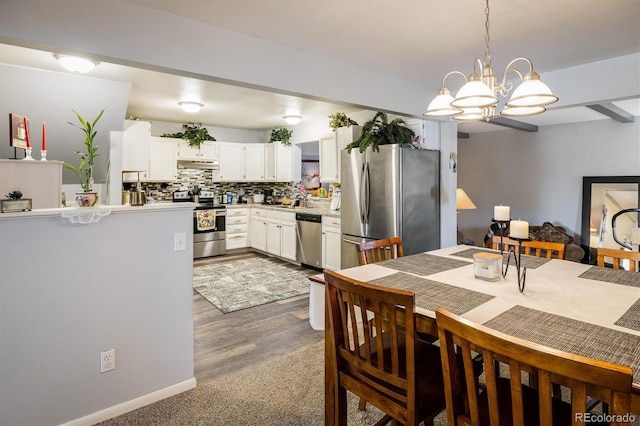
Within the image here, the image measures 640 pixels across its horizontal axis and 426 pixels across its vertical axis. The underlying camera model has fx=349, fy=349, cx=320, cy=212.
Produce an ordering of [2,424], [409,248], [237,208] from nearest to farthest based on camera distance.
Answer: [2,424] → [409,248] → [237,208]

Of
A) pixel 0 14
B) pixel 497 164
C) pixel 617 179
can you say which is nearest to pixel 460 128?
pixel 497 164

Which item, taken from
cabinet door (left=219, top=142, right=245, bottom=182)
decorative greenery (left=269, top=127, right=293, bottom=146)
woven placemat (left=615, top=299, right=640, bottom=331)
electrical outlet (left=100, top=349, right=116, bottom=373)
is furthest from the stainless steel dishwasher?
woven placemat (left=615, top=299, right=640, bottom=331)

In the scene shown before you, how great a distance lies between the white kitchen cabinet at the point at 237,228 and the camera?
6638mm

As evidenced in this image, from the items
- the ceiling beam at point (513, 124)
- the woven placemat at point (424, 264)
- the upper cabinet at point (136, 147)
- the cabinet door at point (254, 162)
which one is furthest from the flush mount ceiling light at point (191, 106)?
the ceiling beam at point (513, 124)

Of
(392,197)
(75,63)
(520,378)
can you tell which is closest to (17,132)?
(75,63)

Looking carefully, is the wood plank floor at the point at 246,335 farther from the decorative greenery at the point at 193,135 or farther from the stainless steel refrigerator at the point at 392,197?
the decorative greenery at the point at 193,135

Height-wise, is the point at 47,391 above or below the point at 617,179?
below

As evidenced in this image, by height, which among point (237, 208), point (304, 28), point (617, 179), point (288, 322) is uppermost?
point (304, 28)

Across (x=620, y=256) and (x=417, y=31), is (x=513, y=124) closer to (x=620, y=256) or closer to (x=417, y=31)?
(x=417, y=31)

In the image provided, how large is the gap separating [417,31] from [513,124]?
12.1 ft

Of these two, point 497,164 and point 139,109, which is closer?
point 139,109

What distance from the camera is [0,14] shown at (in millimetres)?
1852

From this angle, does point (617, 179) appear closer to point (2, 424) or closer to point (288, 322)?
point (288, 322)

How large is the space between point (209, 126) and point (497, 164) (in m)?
5.78
